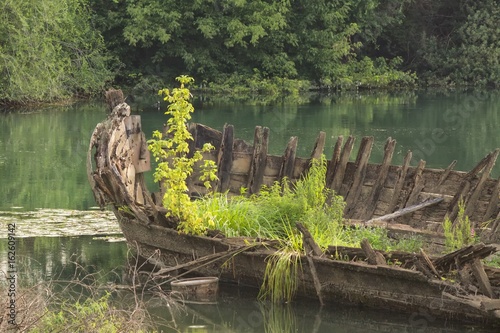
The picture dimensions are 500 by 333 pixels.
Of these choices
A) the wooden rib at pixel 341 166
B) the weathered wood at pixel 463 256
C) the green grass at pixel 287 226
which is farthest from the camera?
the wooden rib at pixel 341 166

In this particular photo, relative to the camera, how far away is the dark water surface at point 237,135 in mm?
11875

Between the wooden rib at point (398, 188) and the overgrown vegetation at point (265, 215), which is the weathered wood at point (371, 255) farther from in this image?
the wooden rib at point (398, 188)

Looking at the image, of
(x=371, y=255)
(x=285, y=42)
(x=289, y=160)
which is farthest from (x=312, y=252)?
(x=285, y=42)

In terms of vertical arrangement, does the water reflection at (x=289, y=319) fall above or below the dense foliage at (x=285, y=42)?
above

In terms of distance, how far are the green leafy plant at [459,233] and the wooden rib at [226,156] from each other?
3596mm

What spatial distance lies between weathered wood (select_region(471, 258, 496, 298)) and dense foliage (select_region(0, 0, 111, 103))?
23.2 meters

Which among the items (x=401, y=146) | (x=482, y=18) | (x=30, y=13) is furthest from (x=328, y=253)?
(x=482, y=18)

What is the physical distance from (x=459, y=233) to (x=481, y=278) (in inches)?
71.8

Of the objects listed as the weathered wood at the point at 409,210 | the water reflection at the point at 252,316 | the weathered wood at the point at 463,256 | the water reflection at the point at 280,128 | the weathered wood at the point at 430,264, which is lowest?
the water reflection at the point at 280,128

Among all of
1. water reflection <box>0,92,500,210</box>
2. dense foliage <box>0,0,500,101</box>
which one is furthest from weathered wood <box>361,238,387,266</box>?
dense foliage <box>0,0,500,101</box>

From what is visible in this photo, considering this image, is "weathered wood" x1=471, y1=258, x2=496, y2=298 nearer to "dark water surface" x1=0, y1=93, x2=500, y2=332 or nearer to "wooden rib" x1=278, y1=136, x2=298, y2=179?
"dark water surface" x1=0, y1=93, x2=500, y2=332

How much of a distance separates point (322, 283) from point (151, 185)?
879cm

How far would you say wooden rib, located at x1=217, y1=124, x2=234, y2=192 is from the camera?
1561 centimetres

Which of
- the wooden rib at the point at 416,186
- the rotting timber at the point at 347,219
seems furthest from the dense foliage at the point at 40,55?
the wooden rib at the point at 416,186
